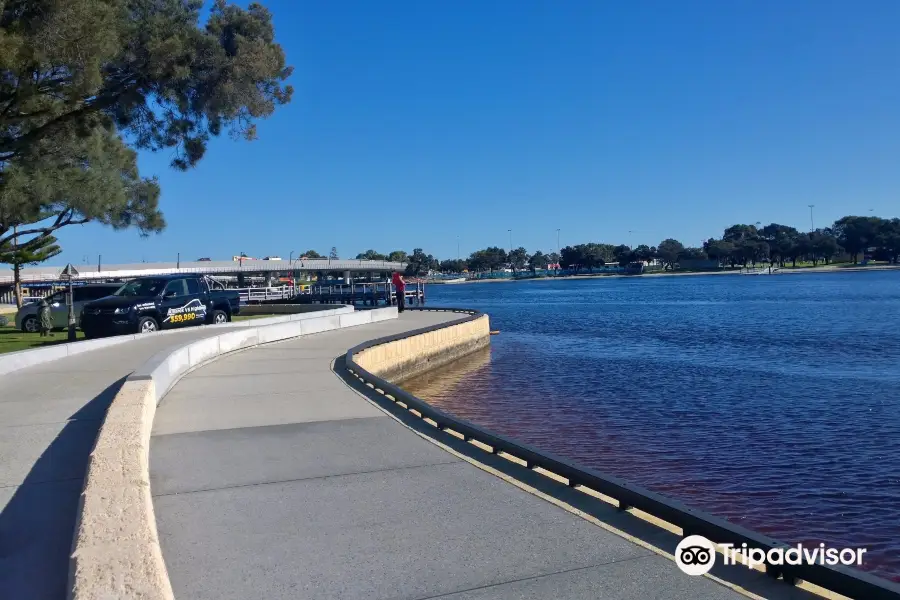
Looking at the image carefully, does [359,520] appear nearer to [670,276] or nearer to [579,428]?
[579,428]

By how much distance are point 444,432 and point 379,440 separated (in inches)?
36.2

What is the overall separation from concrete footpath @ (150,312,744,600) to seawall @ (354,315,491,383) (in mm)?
8768

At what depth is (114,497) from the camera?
550cm

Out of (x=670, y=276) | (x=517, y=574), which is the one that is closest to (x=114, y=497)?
(x=517, y=574)

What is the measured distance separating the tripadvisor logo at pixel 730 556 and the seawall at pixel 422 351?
12455 millimetres

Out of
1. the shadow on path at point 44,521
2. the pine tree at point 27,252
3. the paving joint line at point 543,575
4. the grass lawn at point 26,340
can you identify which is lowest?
the grass lawn at point 26,340

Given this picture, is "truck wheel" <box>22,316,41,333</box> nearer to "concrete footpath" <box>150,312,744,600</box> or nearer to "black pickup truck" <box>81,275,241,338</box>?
"black pickup truck" <box>81,275,241,338</box>

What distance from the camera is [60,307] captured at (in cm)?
2870

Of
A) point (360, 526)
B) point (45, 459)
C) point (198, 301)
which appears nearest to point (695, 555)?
point (360, 526)

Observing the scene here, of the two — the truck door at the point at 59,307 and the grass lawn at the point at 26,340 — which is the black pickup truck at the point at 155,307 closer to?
the grass lawn at the point at 26,340

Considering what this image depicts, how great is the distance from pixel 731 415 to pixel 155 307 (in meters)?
16.3

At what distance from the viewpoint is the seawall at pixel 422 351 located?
19594mm

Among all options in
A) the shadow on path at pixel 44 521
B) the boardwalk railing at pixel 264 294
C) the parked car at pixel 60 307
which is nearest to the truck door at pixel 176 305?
the parked car at pixel 60 307

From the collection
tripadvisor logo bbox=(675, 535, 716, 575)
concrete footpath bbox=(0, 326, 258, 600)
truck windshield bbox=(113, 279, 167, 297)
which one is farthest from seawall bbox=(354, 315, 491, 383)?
tripadvisor logo bbox=(675, 535, 716, 575)
